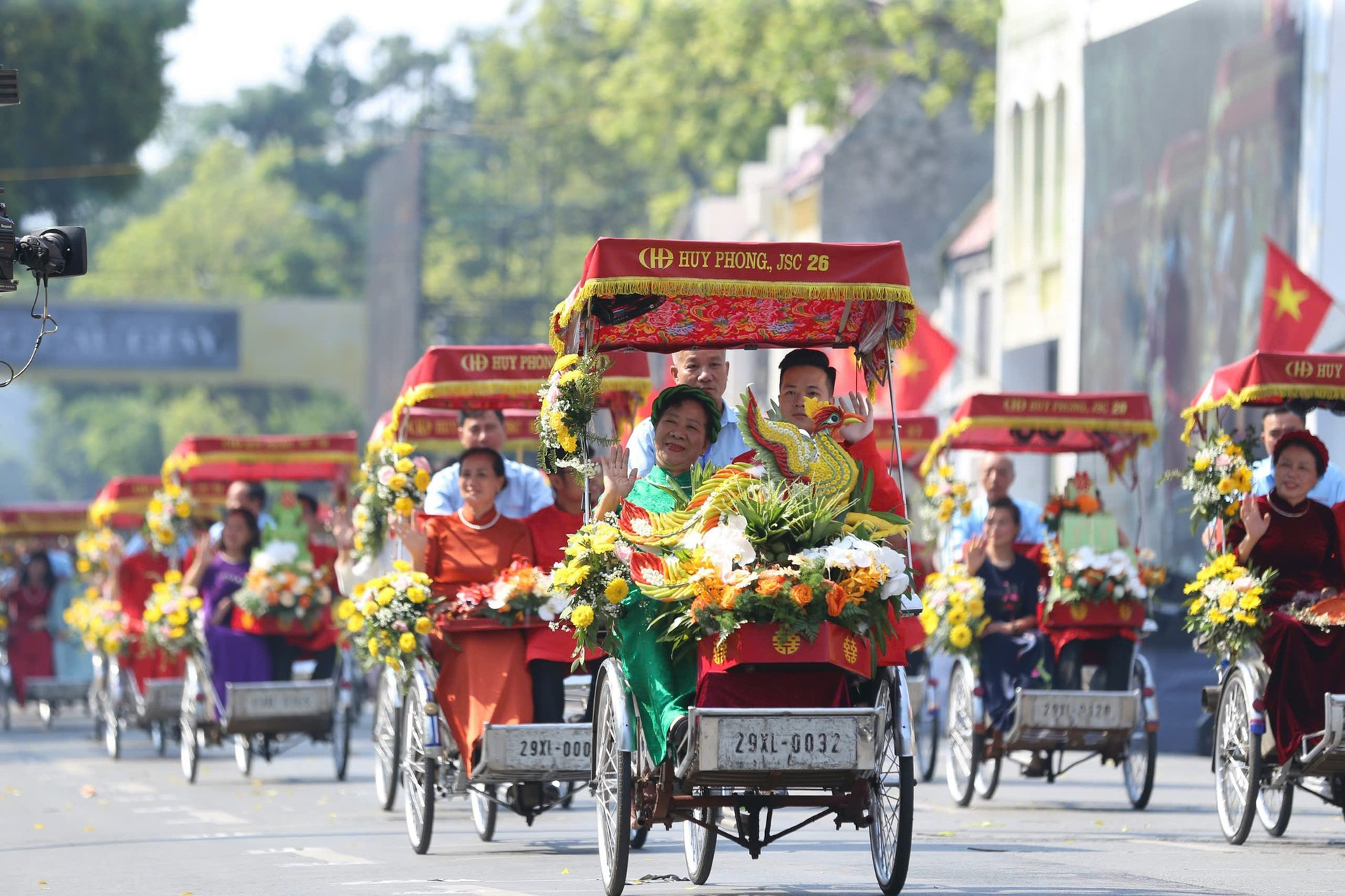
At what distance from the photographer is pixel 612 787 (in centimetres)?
1052

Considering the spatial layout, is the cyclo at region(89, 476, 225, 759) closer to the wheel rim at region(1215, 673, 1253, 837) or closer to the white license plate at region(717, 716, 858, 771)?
the wheel rim at region(1215, 673, 1253, 837)

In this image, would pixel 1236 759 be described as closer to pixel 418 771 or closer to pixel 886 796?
pixel 886 796

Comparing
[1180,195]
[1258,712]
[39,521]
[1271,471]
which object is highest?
[1180,195]

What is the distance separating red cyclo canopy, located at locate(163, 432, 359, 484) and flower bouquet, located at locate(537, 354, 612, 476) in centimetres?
1060

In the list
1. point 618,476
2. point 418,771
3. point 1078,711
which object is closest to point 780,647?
point 618,476

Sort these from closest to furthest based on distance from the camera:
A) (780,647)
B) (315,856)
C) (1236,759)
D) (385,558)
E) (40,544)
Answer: (780,647) → (315,856) → (1236,759) → (385,558) → (40,544)

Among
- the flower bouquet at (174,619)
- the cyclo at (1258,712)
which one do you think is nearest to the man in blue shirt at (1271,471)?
the cyclo at (1258,712)

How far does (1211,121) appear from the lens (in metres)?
28.1

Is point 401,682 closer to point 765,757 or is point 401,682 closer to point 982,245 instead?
point 765,757

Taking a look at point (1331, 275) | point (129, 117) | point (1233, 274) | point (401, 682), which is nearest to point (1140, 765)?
point (401, 682)

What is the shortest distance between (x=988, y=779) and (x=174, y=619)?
681 centimetres

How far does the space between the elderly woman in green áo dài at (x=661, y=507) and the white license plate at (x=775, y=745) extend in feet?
1.07

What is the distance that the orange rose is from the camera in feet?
32.2

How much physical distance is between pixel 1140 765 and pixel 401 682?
511 cm
